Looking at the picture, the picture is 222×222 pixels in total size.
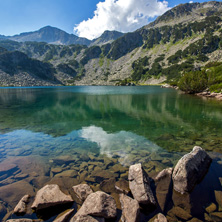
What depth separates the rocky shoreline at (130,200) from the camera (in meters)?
6.47

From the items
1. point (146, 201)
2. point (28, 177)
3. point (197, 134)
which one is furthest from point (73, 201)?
point (197, 134)

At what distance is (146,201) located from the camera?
723cm

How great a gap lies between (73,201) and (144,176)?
4.10 metres

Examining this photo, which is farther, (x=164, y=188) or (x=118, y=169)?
(x=118, y=169)

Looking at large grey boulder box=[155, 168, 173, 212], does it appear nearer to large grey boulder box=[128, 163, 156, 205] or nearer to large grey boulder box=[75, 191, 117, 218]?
large grey boulder box=[128, 163, 156, 205]

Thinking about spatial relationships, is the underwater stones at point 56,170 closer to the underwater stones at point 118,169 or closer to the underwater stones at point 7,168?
the underwater stones at point 7,168

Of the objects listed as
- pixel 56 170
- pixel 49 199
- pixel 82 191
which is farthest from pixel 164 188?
pixel 56 170

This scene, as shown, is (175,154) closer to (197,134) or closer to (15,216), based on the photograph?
(197,134)

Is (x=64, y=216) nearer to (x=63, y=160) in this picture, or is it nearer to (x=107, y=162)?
(x=107, y=162)

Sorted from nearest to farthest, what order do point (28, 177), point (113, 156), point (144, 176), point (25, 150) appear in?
point (144, 176), point (28, 177), point (113, 156), point (25, 150)

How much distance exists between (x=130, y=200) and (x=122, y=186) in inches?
62.0

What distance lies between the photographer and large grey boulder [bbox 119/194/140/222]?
6.36 m

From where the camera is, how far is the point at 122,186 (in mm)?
8727

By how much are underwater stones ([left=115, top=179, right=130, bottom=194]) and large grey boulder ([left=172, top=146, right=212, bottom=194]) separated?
283 cm
